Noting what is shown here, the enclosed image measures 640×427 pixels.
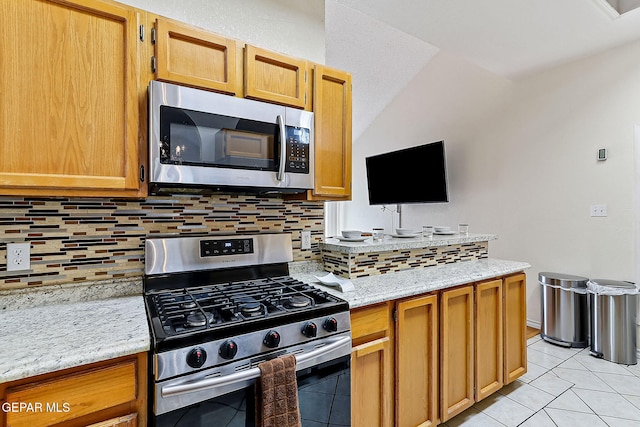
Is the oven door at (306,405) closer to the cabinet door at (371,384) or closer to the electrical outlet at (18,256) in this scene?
the cabinet door at (371,384)

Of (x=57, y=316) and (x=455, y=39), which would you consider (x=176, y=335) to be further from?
(x=455, y=39)

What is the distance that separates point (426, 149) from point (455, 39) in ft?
4.84

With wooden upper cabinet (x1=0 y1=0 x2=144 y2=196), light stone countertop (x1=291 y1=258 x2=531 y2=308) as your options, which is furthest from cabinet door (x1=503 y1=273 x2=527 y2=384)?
wooden upper cabinet (x1=0 y1=0 x2=144 y2=196)

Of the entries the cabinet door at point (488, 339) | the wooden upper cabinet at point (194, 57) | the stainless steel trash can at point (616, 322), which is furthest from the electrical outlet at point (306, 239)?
the stainless steel trash can at point (616, 322)

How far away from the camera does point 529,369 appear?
2.63 metres

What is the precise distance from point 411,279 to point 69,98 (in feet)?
6.03

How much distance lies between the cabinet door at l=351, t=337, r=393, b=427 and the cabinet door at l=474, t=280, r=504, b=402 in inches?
29.7

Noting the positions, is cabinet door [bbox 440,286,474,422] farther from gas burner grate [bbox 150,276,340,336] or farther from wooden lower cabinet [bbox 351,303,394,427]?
gas burner grate [bbox 150,276,340,336]

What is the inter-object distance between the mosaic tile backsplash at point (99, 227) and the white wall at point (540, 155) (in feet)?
10.3

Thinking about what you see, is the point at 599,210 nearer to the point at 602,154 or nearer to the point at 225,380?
the point at 602,154

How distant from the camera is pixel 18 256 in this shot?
54.5 inches

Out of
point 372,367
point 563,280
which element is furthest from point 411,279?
point 563,280

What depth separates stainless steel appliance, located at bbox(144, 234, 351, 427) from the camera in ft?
3.45

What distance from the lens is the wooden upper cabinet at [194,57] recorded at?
4.68ft
